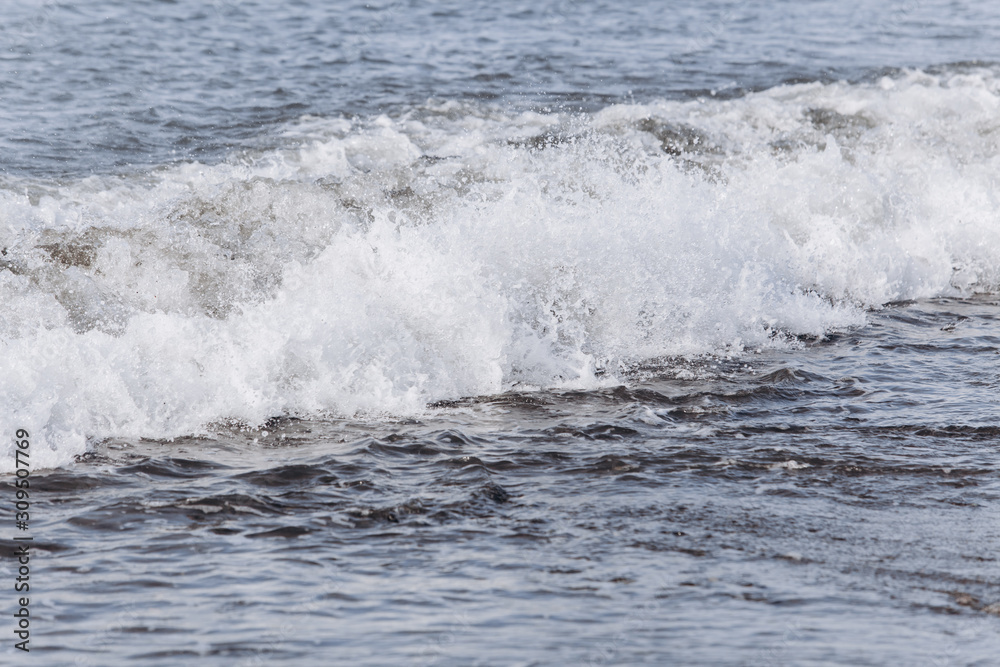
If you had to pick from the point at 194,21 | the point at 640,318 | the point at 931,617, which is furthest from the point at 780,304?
the point at 194,21

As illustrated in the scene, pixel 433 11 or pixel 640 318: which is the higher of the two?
pixel 433 11

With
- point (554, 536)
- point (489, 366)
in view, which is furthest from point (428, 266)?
point (554, 536)

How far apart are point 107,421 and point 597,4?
13813 mm

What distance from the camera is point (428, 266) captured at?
6598 mm

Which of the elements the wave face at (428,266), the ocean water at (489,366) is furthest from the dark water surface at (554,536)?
the wave face at (428,266)

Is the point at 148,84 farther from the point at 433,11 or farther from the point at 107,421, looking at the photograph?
the point at 107,421

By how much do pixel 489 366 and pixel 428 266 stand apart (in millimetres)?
820

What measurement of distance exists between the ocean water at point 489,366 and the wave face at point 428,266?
0.08ft

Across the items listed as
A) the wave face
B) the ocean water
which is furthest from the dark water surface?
the wave face

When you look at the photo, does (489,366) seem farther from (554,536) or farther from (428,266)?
(554,536)

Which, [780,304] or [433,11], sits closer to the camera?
[780,304]

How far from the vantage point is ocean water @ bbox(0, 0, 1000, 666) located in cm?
364

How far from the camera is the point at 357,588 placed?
148 inches

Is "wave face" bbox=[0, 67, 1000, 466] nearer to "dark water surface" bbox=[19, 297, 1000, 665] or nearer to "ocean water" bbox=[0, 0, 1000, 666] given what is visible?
"ocean water" bbox=[0, 0, 1000, 666]
